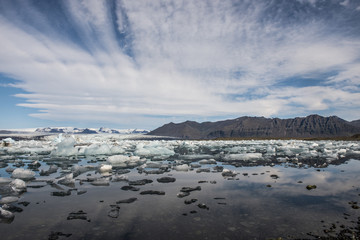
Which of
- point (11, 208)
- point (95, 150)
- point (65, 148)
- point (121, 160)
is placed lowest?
point (11, 208)

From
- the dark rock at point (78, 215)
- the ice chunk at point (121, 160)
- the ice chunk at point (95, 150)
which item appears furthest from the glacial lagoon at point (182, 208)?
the ice chunk at point (95, 150)

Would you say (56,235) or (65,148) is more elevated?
(65,148)

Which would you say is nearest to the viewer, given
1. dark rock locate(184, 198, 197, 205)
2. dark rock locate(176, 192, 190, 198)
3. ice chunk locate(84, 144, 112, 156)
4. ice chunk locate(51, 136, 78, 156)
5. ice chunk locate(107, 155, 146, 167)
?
dark rock locate(184, 198, 197, 205)

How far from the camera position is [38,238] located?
3.86 meters

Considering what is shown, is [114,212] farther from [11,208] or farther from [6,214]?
[11,208]

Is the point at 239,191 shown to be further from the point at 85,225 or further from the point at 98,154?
the point at 98,154

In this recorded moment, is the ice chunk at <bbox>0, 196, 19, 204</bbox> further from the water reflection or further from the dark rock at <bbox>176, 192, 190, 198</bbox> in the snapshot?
the dark rock at <bbox>176, 192, 190, 198</bbox>

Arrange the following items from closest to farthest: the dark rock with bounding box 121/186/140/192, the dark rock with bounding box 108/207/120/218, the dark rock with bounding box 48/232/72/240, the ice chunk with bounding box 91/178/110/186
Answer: the dark rock with bounding box 48/232/72/240, the dark rock with bounding box 108/207/120/218, the dark rock with bounding box 121/186/140/192, the ice chunk with bounding box 91/178/110/186

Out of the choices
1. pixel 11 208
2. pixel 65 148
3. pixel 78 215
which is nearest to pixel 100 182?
pixel 11 208

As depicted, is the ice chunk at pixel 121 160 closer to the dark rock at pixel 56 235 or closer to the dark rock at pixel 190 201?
the dark rock at pixel 190 201

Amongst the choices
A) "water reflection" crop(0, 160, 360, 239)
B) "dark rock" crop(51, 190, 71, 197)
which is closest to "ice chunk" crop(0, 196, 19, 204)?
"water reflection" crop(0, 160, 360, 239)

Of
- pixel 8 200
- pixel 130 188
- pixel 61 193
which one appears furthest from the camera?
pixel 130 188

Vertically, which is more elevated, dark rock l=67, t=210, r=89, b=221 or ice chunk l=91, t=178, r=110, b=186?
ice chunk l=91, t=178, r=110, b=186

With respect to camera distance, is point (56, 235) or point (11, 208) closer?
point (56, 235)
